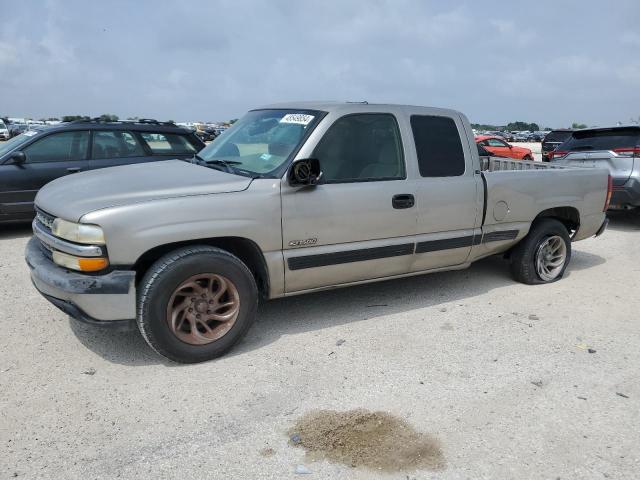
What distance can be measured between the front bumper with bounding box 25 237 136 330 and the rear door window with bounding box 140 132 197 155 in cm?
506

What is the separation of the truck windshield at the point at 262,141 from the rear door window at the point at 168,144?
3719mm

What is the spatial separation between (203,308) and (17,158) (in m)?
5.17

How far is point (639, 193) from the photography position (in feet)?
26.9

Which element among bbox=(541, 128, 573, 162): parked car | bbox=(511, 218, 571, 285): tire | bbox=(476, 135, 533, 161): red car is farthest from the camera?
bbox=(476, 135, 533, 161): red car

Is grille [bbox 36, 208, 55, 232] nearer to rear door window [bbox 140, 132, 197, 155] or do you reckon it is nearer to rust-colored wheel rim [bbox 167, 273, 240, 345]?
rust-colored wheel rim [bbox 167, 273, 240, 345]

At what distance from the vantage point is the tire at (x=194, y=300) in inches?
135

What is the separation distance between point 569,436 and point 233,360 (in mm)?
2191

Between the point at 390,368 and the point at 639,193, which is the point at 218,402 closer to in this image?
the point at 390,368

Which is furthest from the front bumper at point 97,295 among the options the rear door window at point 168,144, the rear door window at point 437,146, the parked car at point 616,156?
the parked car at point 616,156

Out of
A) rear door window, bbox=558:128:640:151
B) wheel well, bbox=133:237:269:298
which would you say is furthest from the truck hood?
rear door window, bbox=558:128:640:151

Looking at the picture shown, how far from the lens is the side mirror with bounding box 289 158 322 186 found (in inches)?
149

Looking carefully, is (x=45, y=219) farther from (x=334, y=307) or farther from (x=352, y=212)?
(x=334, y=307)

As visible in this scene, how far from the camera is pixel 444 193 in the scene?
4.60 metres

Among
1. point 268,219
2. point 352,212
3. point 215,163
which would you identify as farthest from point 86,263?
point 352,212
